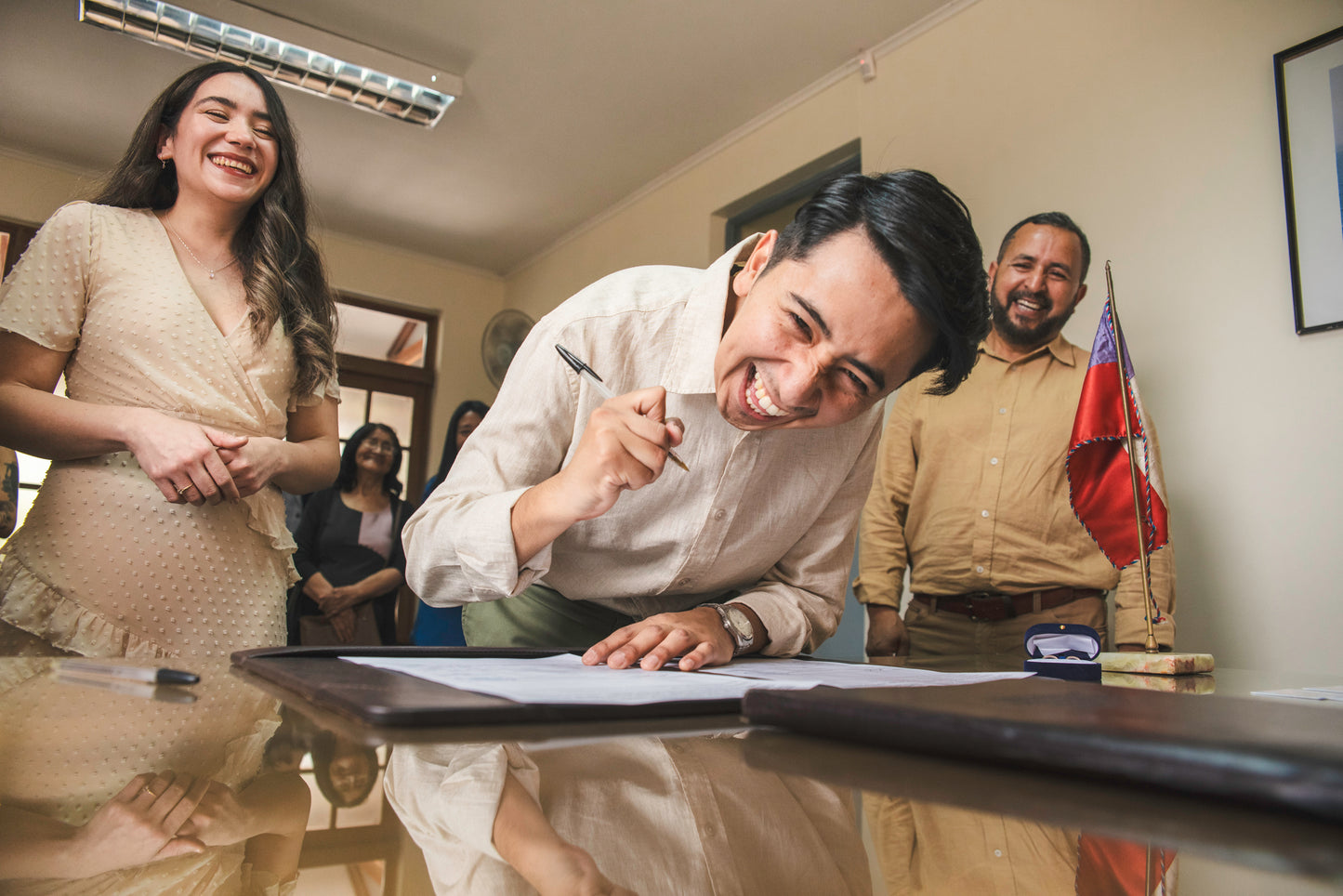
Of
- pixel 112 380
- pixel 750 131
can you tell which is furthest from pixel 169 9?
pixel 112 380

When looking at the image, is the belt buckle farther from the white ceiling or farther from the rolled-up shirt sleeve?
the white ceiling

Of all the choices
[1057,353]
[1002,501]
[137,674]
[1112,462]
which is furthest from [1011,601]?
[137,674]

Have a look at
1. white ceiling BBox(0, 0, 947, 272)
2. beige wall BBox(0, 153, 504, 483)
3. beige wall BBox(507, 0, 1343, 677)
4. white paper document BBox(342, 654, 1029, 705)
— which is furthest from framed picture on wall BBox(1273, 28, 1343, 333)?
beige wall BBox(0, 153, 504, 483)

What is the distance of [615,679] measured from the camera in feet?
2.07

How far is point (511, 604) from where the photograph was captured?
121 cm

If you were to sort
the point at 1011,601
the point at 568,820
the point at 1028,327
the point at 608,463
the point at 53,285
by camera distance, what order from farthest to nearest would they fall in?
1. the point at 1028,327
2. the point at 1011,601
3. the point at 53,285
4. the point at 608,463
5. the point at 568,820

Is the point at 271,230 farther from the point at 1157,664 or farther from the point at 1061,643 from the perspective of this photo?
the point at 1157,664

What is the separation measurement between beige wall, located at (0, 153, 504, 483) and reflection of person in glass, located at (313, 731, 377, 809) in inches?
235

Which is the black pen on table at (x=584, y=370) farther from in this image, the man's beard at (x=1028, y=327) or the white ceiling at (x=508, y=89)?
the white ceiling at (x=508, y=89)

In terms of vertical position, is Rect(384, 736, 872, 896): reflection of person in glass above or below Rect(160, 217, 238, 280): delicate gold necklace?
below

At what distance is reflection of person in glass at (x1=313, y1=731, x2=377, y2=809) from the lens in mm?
319

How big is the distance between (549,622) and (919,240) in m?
0.69

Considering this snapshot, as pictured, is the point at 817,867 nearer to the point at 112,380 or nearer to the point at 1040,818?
the point at 1040,818

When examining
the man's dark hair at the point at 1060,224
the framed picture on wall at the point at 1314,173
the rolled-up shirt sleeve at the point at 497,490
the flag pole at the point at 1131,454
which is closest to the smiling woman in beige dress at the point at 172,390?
the rolled-up shirt sleeve at the point at 497,490
